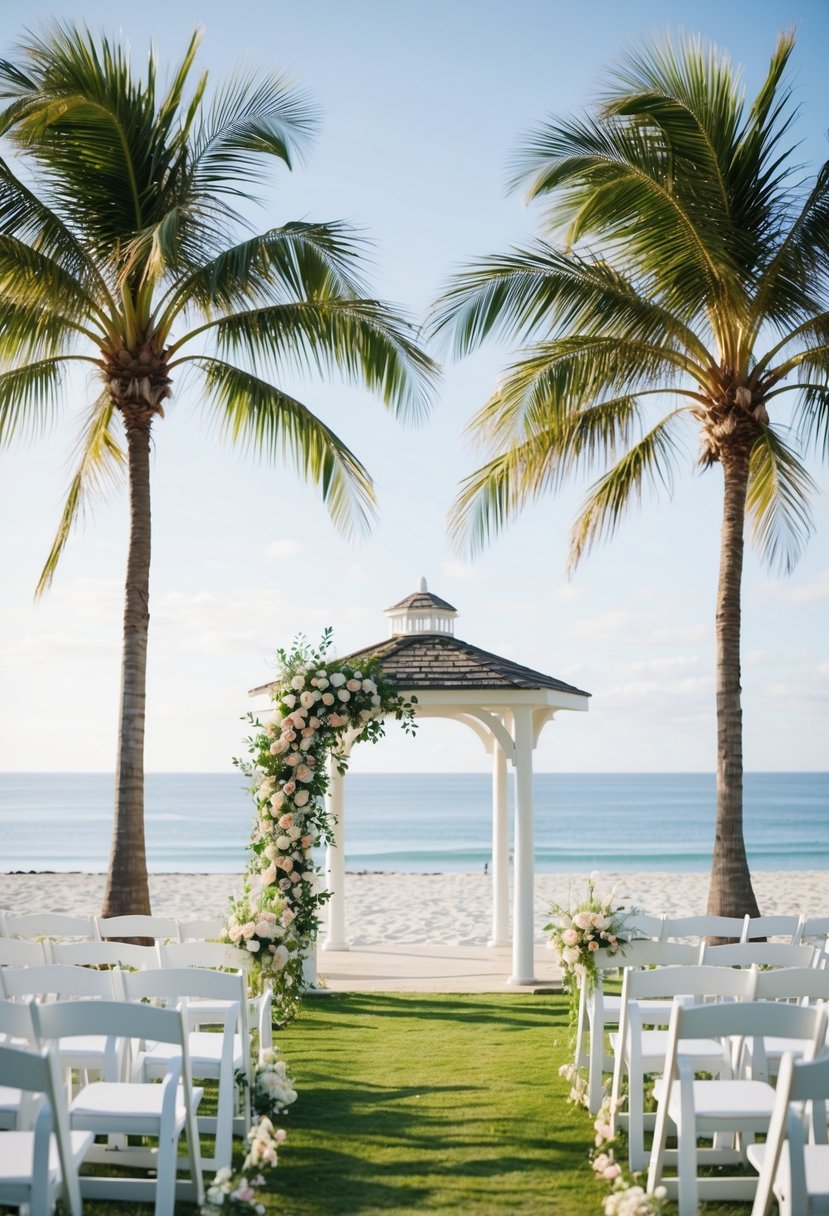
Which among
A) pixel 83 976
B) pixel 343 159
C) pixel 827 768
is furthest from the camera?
pixel 827 768

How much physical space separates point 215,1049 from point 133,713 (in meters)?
4.72


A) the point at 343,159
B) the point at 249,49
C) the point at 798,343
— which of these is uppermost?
the point at 343,159

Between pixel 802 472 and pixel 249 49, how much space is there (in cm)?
697

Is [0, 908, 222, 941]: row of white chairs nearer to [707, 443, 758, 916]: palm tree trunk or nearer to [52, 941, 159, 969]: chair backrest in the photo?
[52, 941, 159, 969]: chair backrest

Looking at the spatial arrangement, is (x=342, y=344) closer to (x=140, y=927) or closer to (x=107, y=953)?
(x=140, y=927)

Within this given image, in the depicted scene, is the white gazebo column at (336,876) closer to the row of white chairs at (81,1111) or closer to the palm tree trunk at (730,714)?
the palm tree trunk at (730,714)

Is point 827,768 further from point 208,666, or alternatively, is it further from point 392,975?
point 392,975

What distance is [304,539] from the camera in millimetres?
51656

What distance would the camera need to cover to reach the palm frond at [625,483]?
12.3 m

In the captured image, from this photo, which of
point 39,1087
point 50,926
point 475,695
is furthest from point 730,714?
point 39,1087

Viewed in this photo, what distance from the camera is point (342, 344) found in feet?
35.2

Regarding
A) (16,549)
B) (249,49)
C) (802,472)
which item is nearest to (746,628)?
(16,549)

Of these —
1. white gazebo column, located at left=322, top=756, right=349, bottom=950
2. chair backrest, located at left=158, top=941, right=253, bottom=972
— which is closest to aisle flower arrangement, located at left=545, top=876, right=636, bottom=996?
chair backrest, located at left=158, top=941, right=253, bottom=972

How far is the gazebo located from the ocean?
28.2 m
